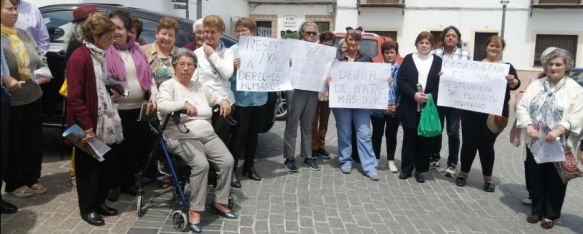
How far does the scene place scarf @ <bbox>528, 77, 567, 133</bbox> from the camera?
4305mm

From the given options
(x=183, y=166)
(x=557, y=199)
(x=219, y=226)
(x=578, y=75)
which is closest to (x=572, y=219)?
(x=557, y=199)

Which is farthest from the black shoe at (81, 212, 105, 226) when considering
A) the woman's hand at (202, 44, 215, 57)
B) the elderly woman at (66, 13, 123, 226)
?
the woman's hand at (202, 44, 215, 57)

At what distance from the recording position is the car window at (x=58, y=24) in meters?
5.73

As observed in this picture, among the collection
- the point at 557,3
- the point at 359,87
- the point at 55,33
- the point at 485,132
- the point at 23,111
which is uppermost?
the point at 557,3

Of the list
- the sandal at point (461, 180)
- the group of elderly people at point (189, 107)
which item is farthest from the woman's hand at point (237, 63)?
the sandal at point (461, 180)

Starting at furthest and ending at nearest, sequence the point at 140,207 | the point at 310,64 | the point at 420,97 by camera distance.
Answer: the point at 310,64 < the point at 420,97 < the point at 140,207

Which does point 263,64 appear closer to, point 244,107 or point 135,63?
point 244,107

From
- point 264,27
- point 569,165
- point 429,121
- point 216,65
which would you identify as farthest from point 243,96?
point 264,27

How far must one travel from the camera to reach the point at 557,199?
4.45 metres

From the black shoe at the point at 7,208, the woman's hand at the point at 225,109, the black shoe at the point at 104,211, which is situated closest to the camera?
the black shoe at the point at 7,208

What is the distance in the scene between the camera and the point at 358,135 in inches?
229

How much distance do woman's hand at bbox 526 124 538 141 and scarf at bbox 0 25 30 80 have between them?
4435 millimetres

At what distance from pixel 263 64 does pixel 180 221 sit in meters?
1.92

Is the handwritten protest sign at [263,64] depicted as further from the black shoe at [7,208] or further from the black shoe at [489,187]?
the black shoe at [489,187]
